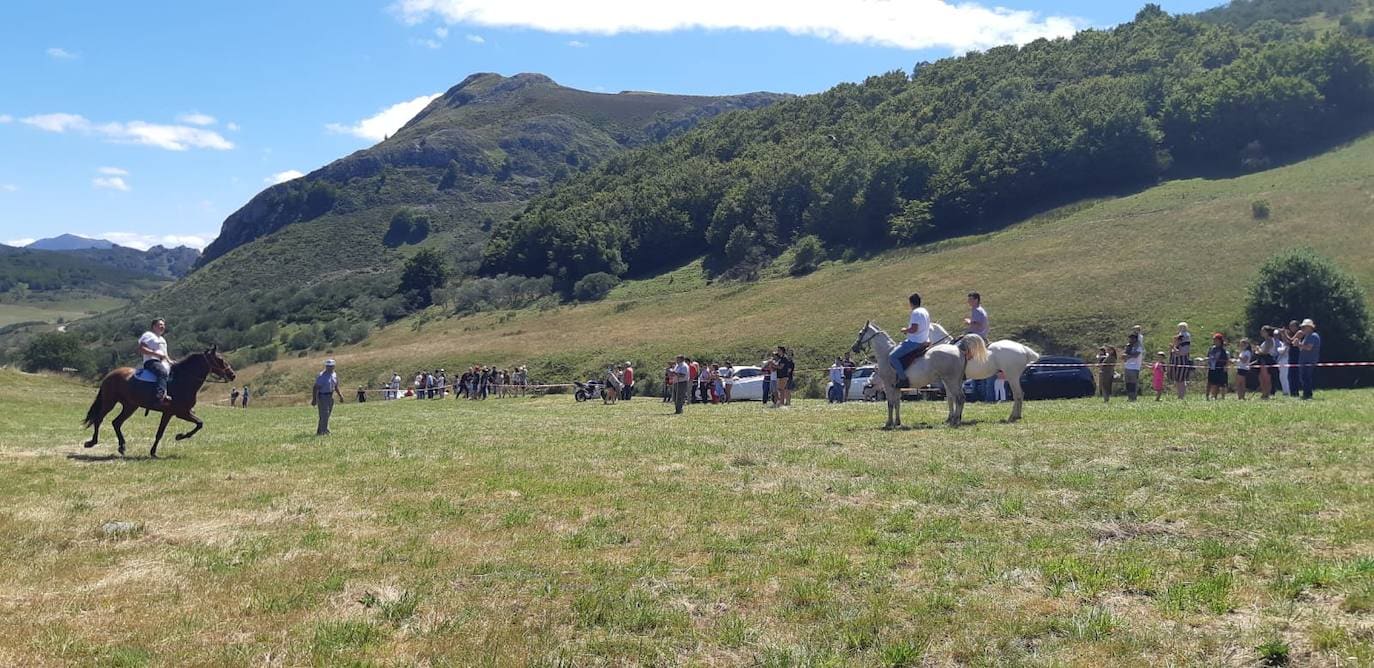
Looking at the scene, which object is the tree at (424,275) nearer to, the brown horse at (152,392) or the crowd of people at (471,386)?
the crowd of people at (471,386)

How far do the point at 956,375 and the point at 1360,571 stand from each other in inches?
441

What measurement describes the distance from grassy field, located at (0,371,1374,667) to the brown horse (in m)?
1.73

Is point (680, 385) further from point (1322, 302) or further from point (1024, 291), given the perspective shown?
point (1024, 291)

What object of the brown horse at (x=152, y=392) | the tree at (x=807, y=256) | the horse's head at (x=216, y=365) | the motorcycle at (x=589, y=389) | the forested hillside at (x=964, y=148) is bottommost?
the motorcycle at (x=589, y=389)

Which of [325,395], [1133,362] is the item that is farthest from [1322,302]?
[325,395]

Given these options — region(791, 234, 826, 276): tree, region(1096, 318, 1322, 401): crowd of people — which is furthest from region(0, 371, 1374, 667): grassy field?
region(791, 234, 826, 276): tree

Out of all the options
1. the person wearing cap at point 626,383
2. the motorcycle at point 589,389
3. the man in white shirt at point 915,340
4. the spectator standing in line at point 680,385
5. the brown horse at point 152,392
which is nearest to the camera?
the brown horse at point 152,392

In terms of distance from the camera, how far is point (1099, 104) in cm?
9512

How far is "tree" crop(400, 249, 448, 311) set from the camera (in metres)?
114

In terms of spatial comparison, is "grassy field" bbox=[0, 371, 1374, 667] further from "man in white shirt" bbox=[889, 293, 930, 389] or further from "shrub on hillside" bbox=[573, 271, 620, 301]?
"shrub on hillside" bbox=[573, 271, 620, 301]

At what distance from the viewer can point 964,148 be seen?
9756 cm

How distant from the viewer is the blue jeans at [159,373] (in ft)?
52.3

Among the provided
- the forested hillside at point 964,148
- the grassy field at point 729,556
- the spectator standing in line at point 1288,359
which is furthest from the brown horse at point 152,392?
the forested hillside at point 964,148

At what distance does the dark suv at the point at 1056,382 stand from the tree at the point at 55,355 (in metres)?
63.3
